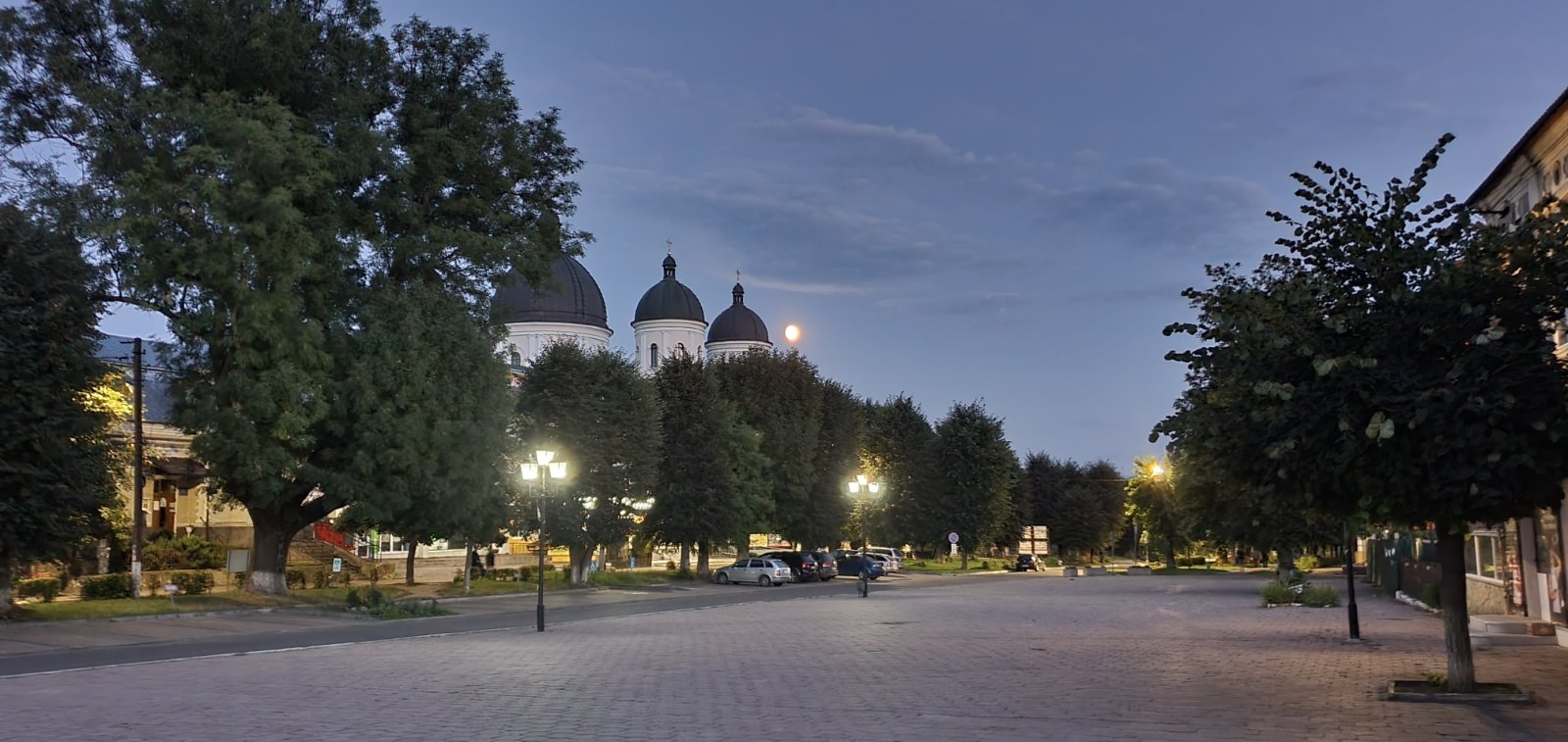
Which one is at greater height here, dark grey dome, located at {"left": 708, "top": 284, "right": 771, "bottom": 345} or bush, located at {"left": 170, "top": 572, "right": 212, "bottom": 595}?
dark grey dome, located at {"left": 708, "top": 284, "right": 771, "bottom": 345}

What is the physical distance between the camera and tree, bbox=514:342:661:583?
49.3 meters

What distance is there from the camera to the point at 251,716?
43.5ft

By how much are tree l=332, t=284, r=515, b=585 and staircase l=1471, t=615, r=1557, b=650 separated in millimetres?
26395

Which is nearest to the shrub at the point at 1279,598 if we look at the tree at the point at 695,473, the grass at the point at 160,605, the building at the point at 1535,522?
the building at the point at 1535,522

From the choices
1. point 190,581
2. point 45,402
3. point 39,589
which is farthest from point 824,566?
point 45,402

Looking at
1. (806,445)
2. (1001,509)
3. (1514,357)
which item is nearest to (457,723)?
(1514,357)

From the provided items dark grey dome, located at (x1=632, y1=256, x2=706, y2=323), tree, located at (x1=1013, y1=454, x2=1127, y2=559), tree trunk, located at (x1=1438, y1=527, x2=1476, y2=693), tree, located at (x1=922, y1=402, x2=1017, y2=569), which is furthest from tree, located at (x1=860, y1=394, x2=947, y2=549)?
tree trunk, located at (x1=1438, y1=527, x2=1476, y2=693)

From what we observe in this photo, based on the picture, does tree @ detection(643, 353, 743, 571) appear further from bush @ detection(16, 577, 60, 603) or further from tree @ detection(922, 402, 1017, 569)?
bush @ detection(16, 577, 60, 603)

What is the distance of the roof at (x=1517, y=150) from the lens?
18812 millimetres

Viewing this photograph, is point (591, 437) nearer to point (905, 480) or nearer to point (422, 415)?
point (422, 415)

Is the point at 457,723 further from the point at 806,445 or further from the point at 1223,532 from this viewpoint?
the point at 806,445

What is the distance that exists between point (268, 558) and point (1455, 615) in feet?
108

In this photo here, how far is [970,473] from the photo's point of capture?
76.7 m

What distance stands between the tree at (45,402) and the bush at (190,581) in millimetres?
6695
